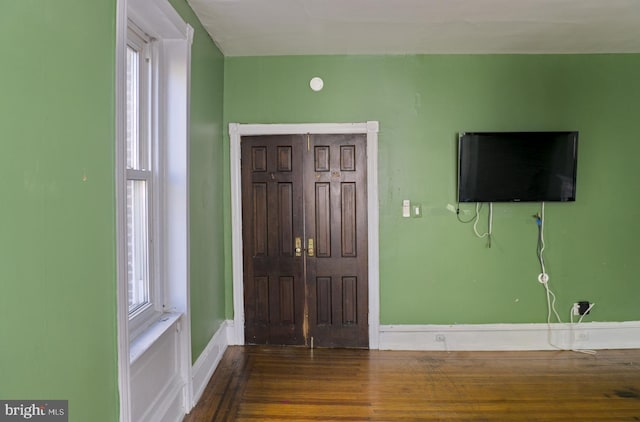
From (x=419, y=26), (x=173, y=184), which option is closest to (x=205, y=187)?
(x=173, y=184)

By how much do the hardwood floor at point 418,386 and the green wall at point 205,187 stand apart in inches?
17.8

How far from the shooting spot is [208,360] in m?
3.37

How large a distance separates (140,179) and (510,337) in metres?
3.51

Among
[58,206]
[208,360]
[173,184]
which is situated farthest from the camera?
[208,360]

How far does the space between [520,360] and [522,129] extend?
2107mm

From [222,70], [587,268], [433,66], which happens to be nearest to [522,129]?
[433,66]

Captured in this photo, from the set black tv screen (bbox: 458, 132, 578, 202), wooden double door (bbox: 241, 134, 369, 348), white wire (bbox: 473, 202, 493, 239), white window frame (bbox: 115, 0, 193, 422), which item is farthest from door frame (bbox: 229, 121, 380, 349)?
white window frame (bbox: 115, 0, 193, 422)

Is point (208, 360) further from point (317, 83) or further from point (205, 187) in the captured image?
point (317, 83)

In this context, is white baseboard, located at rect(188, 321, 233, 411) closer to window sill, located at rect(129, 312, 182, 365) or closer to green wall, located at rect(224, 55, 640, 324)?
window sill, located at rect(129, 312, 182, 365)

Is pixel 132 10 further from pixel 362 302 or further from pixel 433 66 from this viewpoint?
pixel 362 302

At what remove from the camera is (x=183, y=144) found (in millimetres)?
2779

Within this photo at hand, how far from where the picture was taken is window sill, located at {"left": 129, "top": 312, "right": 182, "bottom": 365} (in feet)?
7.00

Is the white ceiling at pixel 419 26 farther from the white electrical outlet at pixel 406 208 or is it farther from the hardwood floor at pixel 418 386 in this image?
the hardwood floor at pixel 418 386

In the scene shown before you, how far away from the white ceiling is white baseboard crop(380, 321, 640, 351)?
257 cm
